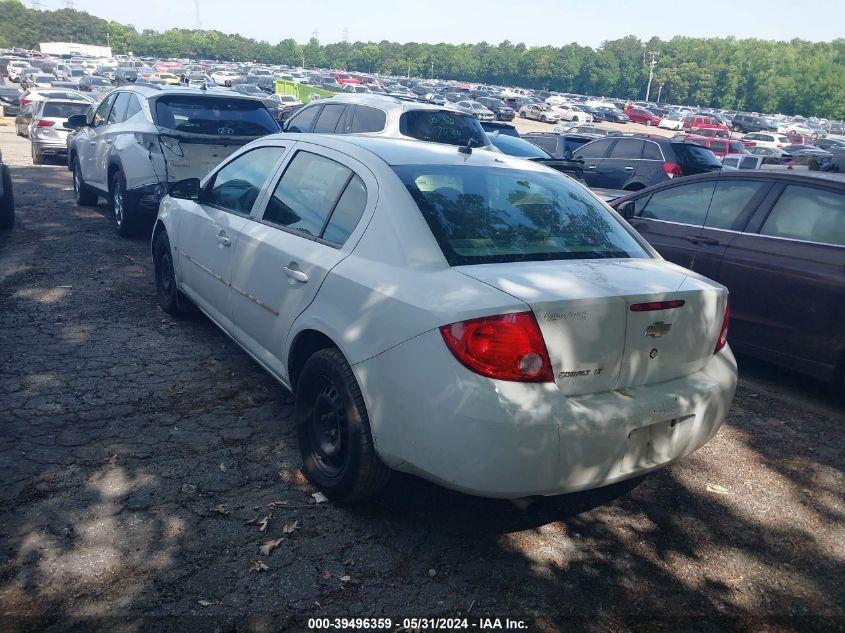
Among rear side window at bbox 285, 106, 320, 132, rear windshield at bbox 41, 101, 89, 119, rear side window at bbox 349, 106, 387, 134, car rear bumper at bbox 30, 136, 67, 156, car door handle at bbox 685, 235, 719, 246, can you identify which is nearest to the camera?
car door handle at bbox 685, 235, 719, 246

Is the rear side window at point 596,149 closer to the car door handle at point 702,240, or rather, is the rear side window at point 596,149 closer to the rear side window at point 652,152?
the rear side window at point 652,152

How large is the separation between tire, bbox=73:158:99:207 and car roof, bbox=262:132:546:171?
738 centimetres

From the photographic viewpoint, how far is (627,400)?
3.14 metres

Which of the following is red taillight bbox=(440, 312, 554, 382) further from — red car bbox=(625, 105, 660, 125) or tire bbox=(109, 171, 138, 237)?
red car bbox=(625, 105, 660, 125)

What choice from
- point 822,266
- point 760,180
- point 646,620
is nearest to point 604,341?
point 646,620

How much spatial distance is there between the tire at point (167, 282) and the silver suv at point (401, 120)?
361 centimetres

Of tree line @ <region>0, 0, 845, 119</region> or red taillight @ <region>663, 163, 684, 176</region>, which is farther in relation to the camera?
tree line @ <region>0, 0, 845, 119</region>

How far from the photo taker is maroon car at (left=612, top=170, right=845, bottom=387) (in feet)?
17.0

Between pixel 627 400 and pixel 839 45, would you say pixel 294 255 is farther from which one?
pixel 839 45

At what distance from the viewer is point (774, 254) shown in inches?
218

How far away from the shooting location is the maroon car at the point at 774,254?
5191 millimetres

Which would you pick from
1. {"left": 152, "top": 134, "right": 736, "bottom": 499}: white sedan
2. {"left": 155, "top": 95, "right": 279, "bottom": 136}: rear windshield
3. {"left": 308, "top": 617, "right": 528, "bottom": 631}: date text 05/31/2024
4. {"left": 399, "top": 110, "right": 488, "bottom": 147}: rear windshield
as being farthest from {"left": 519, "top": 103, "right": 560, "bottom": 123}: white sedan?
{"left": 308, "top": 617, "right": 528, "bottom": 631}: date text 05/31/2024

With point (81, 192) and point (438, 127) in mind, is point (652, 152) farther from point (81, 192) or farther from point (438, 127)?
point (81, 192)

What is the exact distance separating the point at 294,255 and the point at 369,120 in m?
6.20
